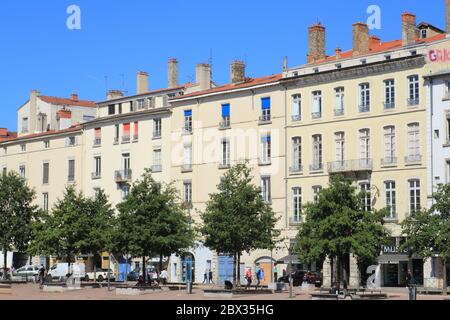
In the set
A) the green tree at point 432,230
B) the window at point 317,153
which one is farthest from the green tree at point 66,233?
the green tree at point 432,230

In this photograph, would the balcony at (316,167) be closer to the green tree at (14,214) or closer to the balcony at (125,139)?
the balcony at (125,139)

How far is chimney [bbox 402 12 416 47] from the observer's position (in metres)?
66.1

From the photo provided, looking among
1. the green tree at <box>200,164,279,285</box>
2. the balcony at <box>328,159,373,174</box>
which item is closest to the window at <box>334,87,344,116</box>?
the balcony at <box>328,159,373,174</box>

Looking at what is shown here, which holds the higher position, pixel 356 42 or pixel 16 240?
pixel 356 42

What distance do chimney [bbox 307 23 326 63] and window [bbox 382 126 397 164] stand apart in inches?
416

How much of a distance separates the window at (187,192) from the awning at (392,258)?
1938 centimetres

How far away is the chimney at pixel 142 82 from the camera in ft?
294

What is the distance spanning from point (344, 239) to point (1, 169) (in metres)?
56.6

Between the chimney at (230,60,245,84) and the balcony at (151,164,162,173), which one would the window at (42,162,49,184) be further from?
the chimney at (230,60,245,84)

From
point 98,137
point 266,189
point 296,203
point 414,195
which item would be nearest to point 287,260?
point 296,203

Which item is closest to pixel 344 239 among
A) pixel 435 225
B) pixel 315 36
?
pixel 435 225

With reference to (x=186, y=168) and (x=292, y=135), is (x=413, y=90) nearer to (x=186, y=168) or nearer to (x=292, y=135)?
(x=292, y=135)
